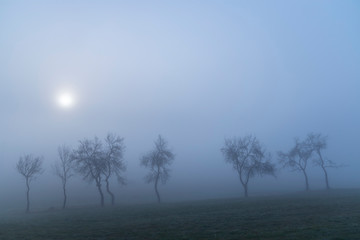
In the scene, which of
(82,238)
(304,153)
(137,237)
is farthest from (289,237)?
(304,153)

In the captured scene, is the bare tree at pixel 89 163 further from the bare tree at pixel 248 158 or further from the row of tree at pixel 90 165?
the bare tree at pixel 248 158

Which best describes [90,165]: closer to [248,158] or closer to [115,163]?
[115,163]

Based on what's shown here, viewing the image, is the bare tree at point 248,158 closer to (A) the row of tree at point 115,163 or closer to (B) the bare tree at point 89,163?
(A) the row of tree at point 115,163

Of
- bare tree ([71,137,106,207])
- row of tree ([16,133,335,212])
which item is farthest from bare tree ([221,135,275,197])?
bare tree ([71,137,106,207])

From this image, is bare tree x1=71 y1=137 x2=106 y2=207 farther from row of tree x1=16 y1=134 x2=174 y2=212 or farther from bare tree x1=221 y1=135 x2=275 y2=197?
bare tree x1=221 y1=135 x2=275 y2=197

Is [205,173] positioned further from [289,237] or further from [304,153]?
[289,237]

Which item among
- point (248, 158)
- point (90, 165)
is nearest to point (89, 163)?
point (90, 165)

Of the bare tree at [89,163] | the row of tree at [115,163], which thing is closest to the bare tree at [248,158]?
the row of tree at [115,163]

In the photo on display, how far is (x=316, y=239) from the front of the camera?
1298cm

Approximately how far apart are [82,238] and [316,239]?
14117mm

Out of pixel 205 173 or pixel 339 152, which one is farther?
pixel 339 152

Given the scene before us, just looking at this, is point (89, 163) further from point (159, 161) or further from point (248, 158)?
point (248, 158)

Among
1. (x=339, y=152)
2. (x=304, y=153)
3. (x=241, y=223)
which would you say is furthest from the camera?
(x=339, y=152)

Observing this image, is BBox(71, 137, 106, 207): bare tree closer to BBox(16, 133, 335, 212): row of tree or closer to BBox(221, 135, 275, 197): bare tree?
BBox(16, 133, 335, 212): row of tree
